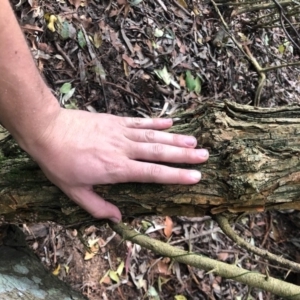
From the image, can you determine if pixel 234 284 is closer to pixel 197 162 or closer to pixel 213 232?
pixel 213 232

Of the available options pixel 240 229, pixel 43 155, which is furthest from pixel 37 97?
pixel 240 229

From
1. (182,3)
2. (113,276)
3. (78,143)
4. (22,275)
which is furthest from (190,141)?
(182,3)

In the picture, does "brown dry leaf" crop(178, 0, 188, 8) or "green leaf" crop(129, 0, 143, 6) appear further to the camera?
"brown dry leaf" crop(178, 0, 188, 8)

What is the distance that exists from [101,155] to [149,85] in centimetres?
177

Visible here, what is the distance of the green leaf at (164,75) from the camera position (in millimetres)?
3197

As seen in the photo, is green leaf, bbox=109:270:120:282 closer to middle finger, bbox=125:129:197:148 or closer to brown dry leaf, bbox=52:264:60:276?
brown dry leaf, bbox=52:264:60:276

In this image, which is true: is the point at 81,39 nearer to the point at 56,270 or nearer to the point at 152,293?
the point at 56,270

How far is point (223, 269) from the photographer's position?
1527mm

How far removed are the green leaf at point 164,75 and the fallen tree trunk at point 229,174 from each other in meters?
1.64

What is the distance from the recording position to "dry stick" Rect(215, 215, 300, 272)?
1425 mm

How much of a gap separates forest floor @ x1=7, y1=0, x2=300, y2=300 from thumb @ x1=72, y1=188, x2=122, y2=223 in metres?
1.03

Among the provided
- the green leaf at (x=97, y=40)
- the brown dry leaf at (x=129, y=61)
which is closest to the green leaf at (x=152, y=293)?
the brown dry leaf at (x=129, y=61)

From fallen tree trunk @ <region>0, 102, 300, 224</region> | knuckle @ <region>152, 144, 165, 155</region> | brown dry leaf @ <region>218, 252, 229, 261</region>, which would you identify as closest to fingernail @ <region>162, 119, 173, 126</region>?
fallen tree trunk @ <region>0, 102, 300, 224</region>

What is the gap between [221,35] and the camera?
3.65 m
